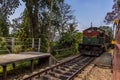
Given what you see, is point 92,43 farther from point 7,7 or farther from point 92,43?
point 7,7

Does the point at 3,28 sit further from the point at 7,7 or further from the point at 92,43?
the point at 92,43

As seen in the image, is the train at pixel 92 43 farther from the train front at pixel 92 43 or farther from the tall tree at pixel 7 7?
the tall tree at pixel 7 7

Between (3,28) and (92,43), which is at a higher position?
(3,28)

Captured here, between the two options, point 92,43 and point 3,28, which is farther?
point 3,28

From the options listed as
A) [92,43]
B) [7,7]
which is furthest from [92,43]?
[7,7]

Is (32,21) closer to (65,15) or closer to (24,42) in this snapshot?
(24,42)

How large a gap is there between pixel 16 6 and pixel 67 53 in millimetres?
6045

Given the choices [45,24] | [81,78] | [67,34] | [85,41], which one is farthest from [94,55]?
[81,78]

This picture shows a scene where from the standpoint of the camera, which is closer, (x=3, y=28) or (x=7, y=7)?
(x=7, y=7)

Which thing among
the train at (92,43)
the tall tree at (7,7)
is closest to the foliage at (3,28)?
the tall tree at (7,7)

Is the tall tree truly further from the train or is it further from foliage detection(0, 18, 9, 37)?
the train

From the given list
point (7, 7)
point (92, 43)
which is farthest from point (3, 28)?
point (92, 43)

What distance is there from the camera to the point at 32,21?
19125mm

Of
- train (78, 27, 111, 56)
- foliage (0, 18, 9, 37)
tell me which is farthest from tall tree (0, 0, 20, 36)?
train (78, 27, 111, 56)
